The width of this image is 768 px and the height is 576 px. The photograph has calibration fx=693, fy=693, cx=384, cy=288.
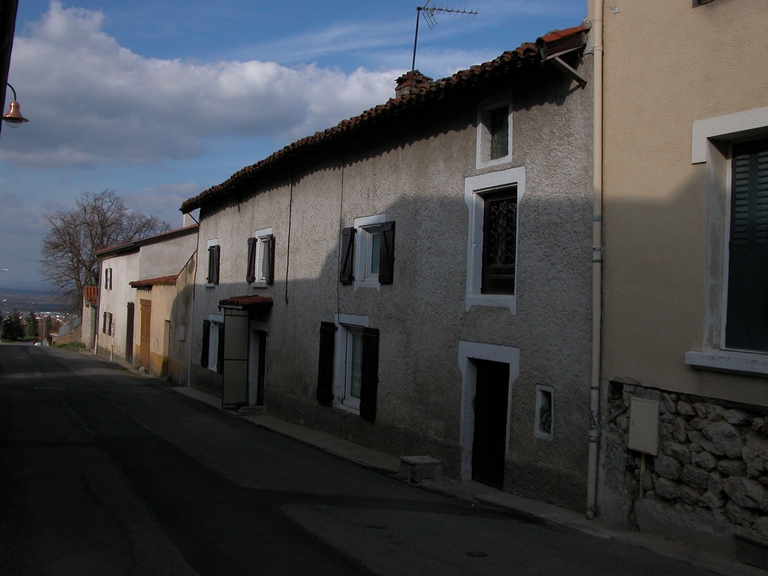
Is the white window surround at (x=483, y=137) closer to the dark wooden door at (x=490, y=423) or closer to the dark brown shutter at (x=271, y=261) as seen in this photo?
the dark wooden door at (x=490, y=423)

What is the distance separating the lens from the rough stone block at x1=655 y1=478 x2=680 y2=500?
20.9ft

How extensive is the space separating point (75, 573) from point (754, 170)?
6.46 metres

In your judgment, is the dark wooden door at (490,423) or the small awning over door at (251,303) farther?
the small awning over door at (251,303)

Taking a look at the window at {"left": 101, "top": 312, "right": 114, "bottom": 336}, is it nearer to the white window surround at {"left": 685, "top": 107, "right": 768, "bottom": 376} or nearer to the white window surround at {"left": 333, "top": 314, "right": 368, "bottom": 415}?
the white window surround at {"left": 333, "top": 314, "right": 368, "bottom": 415}

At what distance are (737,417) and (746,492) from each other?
0.61 metres

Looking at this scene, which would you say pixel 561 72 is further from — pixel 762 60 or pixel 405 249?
pixel 405 249

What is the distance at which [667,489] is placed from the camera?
6.43 metres

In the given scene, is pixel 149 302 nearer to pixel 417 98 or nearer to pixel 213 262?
→ pixel 213 262

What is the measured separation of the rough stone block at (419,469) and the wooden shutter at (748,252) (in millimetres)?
4296

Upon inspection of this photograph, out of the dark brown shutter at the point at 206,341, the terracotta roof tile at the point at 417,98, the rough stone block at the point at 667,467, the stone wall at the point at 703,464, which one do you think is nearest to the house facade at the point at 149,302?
the dark brown shutter at the point at 206,341

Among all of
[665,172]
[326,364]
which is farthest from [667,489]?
[326,364]

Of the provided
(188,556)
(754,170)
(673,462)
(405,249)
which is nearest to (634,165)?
(754,170)

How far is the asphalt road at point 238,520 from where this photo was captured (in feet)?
18.0

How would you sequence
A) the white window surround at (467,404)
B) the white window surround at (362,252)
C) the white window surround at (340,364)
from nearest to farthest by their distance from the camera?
the white window surround at (467,404) → the white window surround at (362,252) → the white window surround at (340,364)
